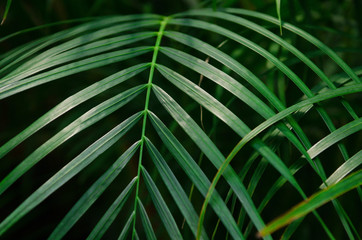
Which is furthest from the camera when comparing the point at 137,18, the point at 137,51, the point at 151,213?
the point at 151,213

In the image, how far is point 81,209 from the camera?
0.28m

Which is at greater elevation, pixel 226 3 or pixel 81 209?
pixel 226 3

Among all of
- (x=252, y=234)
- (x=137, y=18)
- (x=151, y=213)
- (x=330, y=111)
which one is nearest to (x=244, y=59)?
(x=137, y=18)

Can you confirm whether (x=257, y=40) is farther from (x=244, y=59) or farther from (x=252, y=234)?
(x=252, y=234)

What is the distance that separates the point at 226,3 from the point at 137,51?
28cm

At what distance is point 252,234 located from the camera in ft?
2.48

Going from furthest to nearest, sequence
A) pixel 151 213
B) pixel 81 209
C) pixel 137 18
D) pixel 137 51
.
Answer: pixel 151 213 < pixel 137 18 < pixel 137 51 < pixel 81 209

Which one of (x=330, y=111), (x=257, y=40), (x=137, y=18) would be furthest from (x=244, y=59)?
(x=330, y=111)

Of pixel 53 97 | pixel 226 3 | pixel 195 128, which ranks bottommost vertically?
pixel 195 128

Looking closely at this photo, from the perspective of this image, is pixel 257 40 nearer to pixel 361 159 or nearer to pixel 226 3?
pixel 226 3

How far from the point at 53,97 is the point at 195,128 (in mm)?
726

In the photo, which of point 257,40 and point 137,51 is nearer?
point 137,51

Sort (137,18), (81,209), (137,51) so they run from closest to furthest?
(81,209), (137,51), (137,18)

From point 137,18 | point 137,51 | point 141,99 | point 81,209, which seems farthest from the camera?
point 141,99
